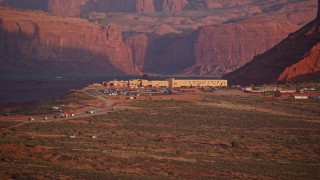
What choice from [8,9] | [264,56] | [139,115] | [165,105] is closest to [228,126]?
[139,115]

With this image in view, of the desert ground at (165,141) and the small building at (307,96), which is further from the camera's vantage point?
the small building at (307,96)

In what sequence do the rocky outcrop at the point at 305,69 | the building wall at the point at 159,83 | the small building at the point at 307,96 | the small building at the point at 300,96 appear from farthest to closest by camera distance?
the building wall at the point at 159,83 → the rocky outcrop at the point at 305,69 → the small building at the point at 307,96 → the small building at the point at 300,96

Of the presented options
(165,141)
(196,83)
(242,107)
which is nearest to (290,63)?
(196,83)

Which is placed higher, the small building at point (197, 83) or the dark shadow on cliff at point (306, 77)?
the dark shadow on cliff at point (306, 77)

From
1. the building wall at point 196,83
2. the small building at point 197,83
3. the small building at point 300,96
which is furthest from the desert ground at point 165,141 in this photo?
the building wall at point 196,83

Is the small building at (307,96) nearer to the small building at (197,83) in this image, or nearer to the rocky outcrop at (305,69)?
the rocky outcrop at (305,69)

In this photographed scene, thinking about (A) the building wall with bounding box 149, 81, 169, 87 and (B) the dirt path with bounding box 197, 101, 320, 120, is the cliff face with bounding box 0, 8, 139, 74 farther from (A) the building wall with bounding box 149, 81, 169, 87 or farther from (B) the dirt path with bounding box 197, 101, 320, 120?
(B) the dirt path with bounding box 197, 101, 320, 120

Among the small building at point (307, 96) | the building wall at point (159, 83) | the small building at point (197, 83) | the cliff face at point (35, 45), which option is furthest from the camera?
the cliff face at point (35, 45)

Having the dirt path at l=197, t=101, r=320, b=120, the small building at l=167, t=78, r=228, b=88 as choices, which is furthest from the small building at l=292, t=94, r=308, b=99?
the small building at l=167, t=78, r=228, b=88
